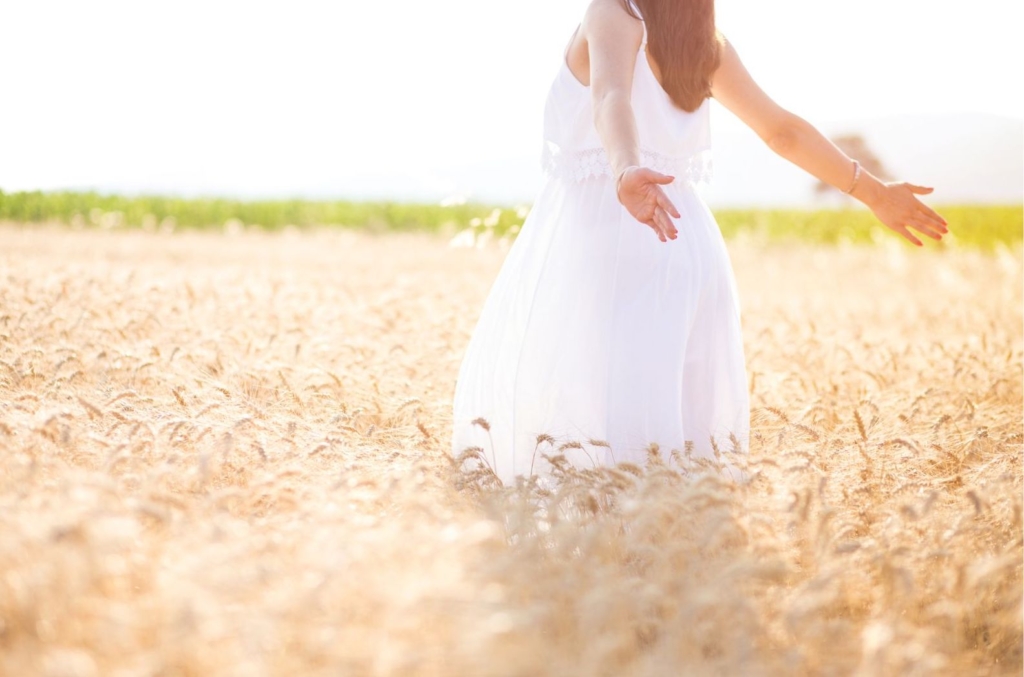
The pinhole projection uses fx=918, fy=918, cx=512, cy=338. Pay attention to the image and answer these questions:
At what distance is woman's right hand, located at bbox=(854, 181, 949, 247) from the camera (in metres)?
3.51

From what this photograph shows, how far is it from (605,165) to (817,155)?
0.92 metres

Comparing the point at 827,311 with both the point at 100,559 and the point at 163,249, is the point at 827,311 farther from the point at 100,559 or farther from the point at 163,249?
the point at 163,249

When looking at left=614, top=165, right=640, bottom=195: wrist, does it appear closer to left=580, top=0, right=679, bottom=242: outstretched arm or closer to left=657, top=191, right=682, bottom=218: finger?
left=580, top=0, right=679, bottom=242: outstretched arm

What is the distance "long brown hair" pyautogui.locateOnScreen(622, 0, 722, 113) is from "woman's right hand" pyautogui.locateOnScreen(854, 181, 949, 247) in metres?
0.87

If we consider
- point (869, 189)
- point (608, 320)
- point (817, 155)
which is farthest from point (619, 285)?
point (869, 189)

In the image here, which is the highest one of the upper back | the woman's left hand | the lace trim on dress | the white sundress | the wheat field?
the upper back

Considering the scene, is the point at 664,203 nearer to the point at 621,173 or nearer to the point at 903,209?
the point at 621,173

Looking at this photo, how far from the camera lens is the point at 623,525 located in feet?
8.82

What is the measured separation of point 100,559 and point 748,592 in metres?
1.55

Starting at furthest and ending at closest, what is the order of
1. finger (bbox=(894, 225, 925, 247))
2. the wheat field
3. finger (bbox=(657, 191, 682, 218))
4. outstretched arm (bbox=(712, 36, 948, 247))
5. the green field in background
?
1. the green field in background
2. outstretched arm (bbox=(712, 36, 948, 247))
3. finger (bbox=(894, 225, 925, 247))
4. finger (bbox=(657, 191, 682, 218))
5. the wheat field

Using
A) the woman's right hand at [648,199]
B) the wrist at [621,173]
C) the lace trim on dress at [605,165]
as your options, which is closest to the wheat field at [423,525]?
the woman's right hand at [648,199]

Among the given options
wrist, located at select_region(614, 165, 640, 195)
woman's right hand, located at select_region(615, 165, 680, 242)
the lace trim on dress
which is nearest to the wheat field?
woman's right hand, located at select_region(615, 165, 680, 242)

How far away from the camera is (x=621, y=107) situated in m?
2.88

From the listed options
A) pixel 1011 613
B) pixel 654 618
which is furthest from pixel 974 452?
pixel 654 618
